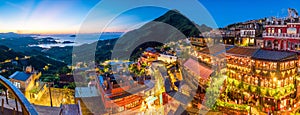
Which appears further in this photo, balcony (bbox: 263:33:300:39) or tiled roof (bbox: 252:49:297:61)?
balcony (bbox: 263:33:300:39)

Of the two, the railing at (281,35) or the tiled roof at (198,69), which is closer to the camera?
the railing at (281,35)

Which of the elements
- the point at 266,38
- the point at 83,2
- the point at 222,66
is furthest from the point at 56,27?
the point at 266,38

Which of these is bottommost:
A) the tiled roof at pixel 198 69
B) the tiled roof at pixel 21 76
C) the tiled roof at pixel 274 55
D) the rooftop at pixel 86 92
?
the rooftop at pixel 86 92

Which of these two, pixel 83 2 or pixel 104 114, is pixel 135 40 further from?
pixel 104 114

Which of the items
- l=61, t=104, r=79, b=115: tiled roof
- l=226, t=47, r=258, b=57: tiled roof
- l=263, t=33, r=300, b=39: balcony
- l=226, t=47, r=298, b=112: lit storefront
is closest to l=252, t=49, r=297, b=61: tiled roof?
l=226, t=47, r=298, b=112: lit storefront

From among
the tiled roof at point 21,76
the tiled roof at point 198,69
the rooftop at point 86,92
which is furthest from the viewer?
the tiled roof at point 198,69

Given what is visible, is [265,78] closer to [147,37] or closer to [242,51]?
[242,51]

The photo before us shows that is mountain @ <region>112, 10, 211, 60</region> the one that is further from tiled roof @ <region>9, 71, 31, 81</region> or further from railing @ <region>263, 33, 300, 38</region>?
railing @ <region>263, 33, 300, 38</region>

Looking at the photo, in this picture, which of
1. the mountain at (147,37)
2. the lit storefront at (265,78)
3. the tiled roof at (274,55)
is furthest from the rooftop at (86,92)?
the mountain at (147,37)

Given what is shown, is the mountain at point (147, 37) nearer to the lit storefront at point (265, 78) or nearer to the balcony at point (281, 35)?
the lit storefront at point (265, 78)
